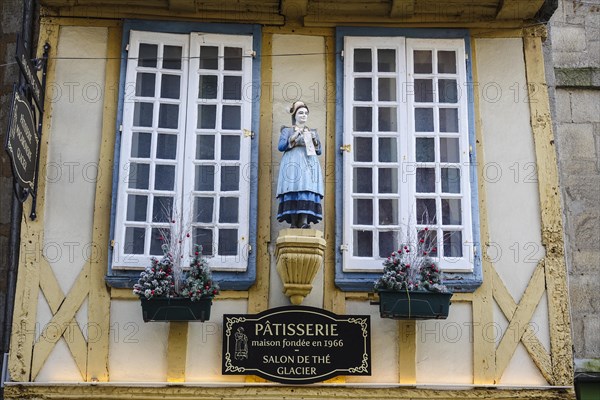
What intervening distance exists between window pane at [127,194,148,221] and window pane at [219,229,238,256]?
2.28 feet

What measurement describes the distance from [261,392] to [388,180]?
2.17 meters

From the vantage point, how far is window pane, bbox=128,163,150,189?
7988 millimetres

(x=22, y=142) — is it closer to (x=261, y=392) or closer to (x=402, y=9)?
(x=261, y=392)

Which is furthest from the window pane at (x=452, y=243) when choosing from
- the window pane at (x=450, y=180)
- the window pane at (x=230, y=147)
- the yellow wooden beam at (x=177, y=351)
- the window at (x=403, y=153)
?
the yellow wooden beam at (x=177, y=351)

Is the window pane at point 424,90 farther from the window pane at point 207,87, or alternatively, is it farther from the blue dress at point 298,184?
the window pane at point 207,87

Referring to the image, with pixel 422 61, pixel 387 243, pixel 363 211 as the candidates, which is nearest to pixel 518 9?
pixel 422 61

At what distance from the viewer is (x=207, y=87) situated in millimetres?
8297

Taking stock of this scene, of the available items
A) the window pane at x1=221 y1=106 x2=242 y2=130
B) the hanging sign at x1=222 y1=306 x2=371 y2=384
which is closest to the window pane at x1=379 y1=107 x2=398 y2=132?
the window pane at x1=221 y1=106 x2=242 y2=130

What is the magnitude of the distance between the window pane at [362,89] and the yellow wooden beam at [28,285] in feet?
9.05

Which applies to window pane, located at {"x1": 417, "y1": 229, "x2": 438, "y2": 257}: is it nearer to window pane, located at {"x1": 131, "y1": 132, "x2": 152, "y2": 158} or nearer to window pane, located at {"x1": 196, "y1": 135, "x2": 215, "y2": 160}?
window pane, located at {"x1": 196, "y1": 135, "x2": 215, "y2": 160}

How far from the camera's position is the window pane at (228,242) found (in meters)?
7.88

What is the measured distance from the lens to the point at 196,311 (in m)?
7.47

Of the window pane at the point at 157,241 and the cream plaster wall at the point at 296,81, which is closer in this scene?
the window pane at the point at 157,241

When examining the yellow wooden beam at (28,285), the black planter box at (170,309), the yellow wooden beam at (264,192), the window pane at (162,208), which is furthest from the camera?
the window pane at (162,208)
